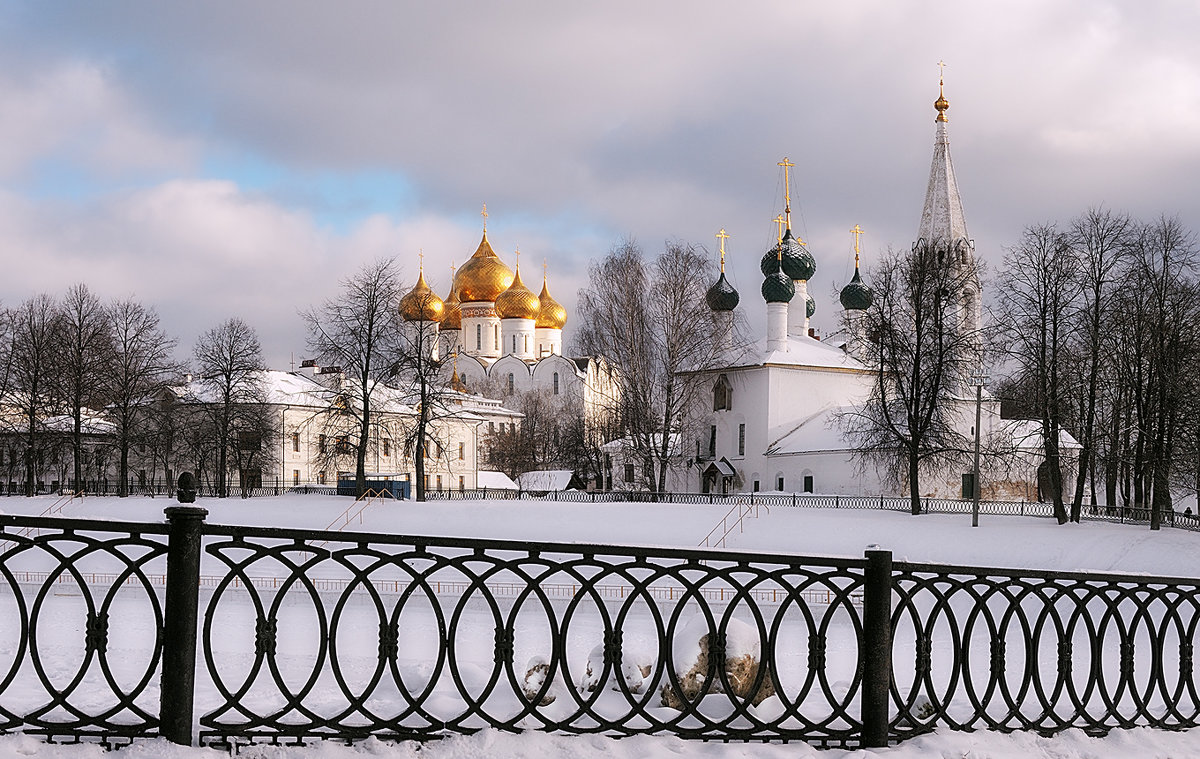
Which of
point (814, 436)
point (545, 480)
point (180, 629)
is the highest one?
point (814, 436)

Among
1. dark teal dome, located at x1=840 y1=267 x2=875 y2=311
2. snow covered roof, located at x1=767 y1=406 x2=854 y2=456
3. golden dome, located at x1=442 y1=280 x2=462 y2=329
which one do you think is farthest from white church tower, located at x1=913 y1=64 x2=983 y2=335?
golden dome, located at x1=442 y1=280 x2=462 y2=329

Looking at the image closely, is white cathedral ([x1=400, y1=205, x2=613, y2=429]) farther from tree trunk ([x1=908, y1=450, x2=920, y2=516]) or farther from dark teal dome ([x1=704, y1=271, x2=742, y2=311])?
tree trunk ([x1=908, y1=450, x2=920, y2=516])

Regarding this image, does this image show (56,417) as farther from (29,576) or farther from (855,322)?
(855,322)

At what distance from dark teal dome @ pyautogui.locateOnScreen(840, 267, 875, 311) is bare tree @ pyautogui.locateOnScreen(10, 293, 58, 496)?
34122 mm

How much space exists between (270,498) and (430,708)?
115 ft

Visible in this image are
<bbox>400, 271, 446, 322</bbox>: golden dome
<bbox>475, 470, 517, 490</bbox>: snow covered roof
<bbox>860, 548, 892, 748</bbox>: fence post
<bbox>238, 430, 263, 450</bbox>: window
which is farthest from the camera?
<bbox>400, 271, 446, 322</bbox>: golden dome

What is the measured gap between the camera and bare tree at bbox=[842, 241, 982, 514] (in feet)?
112

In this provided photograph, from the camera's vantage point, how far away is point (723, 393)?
46.5 m

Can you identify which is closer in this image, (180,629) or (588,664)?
(180,629)

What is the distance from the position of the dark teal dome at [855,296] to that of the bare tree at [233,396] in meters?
27.2

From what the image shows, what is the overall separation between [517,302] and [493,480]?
18862mm

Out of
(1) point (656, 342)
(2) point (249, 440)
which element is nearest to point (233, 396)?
(2) point (249, 440)

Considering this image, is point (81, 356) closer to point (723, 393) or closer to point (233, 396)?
point (233, 396)

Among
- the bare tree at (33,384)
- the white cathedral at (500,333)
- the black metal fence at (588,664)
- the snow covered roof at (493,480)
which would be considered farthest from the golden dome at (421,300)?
the black metal fence at (588,664)
